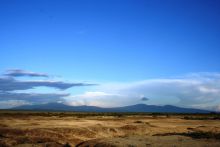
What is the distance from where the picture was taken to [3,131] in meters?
34.3

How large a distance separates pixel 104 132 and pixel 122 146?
584 inches

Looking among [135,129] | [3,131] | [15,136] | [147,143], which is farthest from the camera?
[135,129]

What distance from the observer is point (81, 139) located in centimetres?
3228

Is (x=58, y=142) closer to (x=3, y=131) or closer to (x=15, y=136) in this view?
(x=15, y=136)

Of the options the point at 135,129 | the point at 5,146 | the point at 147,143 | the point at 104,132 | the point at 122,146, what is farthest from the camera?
the point at 135,129

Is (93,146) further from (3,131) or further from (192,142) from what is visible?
(3,131)

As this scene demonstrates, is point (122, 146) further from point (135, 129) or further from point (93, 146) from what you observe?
point (135, 129)

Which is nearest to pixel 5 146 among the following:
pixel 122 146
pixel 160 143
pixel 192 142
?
pixel 122 146

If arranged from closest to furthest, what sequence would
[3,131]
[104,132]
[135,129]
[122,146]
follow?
1. [122,146]
2. [3,131]
3. [104,132]
4. [135,129]

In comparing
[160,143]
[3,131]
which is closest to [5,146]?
[3,131]

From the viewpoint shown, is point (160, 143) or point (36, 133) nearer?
point (160, 143)

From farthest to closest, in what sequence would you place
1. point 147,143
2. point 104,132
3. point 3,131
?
point 104,132 → point 3,131 → point 147,143

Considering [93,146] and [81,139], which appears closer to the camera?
[93,146]

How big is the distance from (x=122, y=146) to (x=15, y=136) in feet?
45.1
